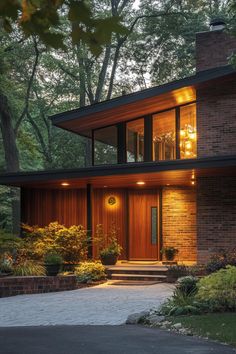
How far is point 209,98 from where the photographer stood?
1616 cm

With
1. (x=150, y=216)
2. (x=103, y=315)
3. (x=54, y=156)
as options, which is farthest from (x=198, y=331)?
(x=54, y=156)

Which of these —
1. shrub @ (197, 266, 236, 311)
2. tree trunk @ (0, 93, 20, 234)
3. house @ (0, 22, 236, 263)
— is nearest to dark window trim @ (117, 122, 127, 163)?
house @ (0, 22, 236, 263)

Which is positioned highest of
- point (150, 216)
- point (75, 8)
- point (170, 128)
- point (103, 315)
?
point (170, 128)

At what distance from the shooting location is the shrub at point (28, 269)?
14.2 m

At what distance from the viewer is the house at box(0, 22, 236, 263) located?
51.4 ft

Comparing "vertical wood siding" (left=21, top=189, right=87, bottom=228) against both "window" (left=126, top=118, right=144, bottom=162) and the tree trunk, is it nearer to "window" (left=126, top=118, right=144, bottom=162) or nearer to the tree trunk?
"window" (left=126, top=118, right=144, bottom=162)

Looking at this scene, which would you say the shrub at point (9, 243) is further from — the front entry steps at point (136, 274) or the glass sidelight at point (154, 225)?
the glass sidelight at point (154, 225)

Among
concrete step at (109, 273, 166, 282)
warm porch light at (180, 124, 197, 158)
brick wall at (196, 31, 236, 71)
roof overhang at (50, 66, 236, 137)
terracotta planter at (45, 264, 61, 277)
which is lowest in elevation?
concrete step at (109, 273, 166, 282)

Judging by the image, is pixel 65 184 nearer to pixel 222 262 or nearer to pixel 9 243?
pixel 9 243

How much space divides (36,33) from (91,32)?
0.25 metres

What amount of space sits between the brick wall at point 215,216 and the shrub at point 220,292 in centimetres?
559

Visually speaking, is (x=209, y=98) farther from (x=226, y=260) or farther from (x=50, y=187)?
(x=50, y=187)

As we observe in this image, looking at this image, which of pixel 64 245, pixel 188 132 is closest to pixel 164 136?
pixel 188 132

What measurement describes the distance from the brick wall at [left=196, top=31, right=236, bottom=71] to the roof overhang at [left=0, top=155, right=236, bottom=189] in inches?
141
